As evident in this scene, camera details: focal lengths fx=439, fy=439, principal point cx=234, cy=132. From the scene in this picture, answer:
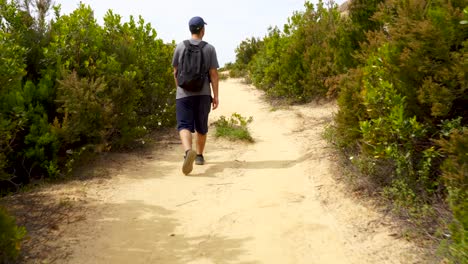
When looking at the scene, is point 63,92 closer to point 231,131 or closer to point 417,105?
point 231,131

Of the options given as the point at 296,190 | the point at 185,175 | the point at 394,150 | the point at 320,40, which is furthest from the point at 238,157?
the point at 320,40

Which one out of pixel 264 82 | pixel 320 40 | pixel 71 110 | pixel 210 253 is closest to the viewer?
pixel 210 253

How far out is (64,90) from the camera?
5707 mm

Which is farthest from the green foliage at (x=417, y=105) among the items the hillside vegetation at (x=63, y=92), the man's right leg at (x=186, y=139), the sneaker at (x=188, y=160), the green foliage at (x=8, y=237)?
the hillside vegetation at (x=63, y=92)

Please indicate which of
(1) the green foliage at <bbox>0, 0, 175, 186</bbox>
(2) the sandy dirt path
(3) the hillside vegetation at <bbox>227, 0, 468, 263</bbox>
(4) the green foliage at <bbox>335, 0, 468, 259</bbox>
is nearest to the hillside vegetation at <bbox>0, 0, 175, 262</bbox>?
(1) the green foliage at <bbox>0, 0, 175, 186</bbox>

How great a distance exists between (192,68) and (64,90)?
170cm

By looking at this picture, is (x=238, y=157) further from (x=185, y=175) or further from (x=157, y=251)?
(x=157, y=251)

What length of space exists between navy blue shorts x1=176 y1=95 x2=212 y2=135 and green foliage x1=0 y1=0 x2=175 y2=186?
36.8 inches

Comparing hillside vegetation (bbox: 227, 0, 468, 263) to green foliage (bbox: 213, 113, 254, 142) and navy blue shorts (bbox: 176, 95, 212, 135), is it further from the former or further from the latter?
green foliage (bbox: 213, 113, 254, 142)

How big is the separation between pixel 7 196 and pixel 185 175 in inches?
80.8

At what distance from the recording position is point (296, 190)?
16.1ft

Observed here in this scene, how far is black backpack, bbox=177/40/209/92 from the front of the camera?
5605 millimetres

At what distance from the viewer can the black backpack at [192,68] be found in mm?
5605

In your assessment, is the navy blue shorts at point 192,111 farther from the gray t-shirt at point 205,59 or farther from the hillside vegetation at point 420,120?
the hillside vegetation at point 420,120
